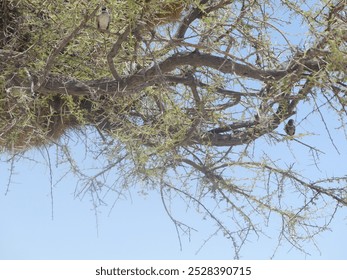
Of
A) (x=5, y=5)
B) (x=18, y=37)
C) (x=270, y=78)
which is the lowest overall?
(x=270, y=78)

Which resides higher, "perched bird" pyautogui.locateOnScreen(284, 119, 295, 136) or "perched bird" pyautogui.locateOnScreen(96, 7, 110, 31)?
"perched bird" pyautogui.locateOnScreen(96, 7, 110, 31)

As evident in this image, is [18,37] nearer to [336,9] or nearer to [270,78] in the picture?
[270,78]

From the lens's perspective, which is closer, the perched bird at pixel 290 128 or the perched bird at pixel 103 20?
the perched bird at pixel 103 20

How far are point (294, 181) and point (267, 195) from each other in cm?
14

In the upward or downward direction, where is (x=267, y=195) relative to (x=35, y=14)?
downward

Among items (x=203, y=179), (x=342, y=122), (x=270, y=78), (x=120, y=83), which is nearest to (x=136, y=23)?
(x=120, y=83)

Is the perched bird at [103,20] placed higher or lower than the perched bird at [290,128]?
higher

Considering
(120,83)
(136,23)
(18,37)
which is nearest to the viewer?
(136,23)

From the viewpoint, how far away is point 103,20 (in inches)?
82.6

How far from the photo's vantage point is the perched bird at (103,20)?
2086mm

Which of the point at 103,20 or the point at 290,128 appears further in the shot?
the point at 290,128

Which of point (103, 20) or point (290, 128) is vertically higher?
point (103, 20)

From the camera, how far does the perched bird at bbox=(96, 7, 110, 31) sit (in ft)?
6.84

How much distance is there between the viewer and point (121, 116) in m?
2.83
